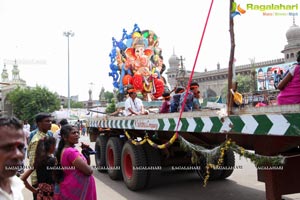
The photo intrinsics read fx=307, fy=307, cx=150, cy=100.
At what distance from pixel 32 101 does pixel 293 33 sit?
42.9 metres

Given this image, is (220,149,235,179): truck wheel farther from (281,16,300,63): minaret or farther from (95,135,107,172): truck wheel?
(281,16,300,63): minaret

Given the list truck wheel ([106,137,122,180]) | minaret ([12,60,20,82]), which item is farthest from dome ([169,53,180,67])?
truck wheel ([106,137,122,180])

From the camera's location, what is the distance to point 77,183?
326 cm

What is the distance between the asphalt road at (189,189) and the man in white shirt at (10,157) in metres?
4.33

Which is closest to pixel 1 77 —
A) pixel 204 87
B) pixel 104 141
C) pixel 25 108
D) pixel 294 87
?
pixel 25 108

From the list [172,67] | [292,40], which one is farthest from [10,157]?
[172,67]

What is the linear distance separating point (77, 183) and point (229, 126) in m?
1.72

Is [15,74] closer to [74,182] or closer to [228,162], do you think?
[228,162]

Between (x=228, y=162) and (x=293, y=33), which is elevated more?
(x=293, y=33)

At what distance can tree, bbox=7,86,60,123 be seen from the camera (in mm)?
49469

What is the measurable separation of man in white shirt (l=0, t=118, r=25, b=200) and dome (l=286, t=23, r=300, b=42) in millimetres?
53503

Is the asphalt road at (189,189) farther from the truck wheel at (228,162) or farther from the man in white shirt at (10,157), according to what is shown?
the man in white shirt at (10,157)

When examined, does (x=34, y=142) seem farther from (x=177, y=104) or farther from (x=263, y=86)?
(x=263, y=86)

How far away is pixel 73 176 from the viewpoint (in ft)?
10.7
